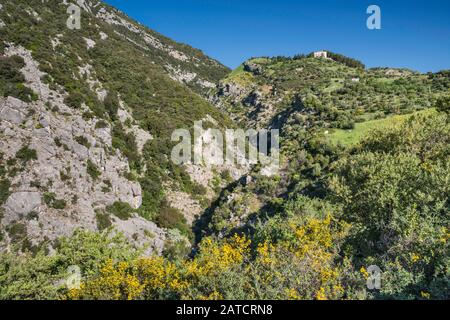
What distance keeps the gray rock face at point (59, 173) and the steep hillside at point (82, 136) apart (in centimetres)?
10

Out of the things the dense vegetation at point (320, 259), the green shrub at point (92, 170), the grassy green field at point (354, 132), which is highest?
the grassy green field at point (354, 132)

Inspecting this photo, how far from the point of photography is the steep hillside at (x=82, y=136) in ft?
105

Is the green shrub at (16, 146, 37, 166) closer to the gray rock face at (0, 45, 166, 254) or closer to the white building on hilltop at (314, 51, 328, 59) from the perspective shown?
Result: the gray rock face at (0, 45, 166, 254)

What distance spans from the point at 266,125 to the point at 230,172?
97.5 ft

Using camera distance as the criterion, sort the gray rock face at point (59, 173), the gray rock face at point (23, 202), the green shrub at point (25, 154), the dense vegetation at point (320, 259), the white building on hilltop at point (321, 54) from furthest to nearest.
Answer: the white building on hilltop at point (321, 54) < the green shrub at point (25, 154) < the gray rock face at point (59, 173) < the gray rock face at point (23, 202) < the dense vegetation at point (320, 259)

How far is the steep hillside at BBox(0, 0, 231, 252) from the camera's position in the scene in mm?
31875

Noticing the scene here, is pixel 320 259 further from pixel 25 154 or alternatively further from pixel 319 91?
→ pixel 319 91

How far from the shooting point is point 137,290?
11.4 m

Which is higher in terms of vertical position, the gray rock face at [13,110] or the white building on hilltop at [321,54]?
the white building on hilltop at [321,54]

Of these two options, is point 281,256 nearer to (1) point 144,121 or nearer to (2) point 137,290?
(2) point 137,290

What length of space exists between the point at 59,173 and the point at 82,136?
6.95 metres

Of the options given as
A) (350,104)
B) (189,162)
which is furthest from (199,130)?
(350,104)

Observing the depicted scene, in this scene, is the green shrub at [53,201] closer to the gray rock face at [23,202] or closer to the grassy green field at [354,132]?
the gray rock face at [23,202]

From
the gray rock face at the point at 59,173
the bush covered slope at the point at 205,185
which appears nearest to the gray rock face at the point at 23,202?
the gray rock face at the point at 59,173
